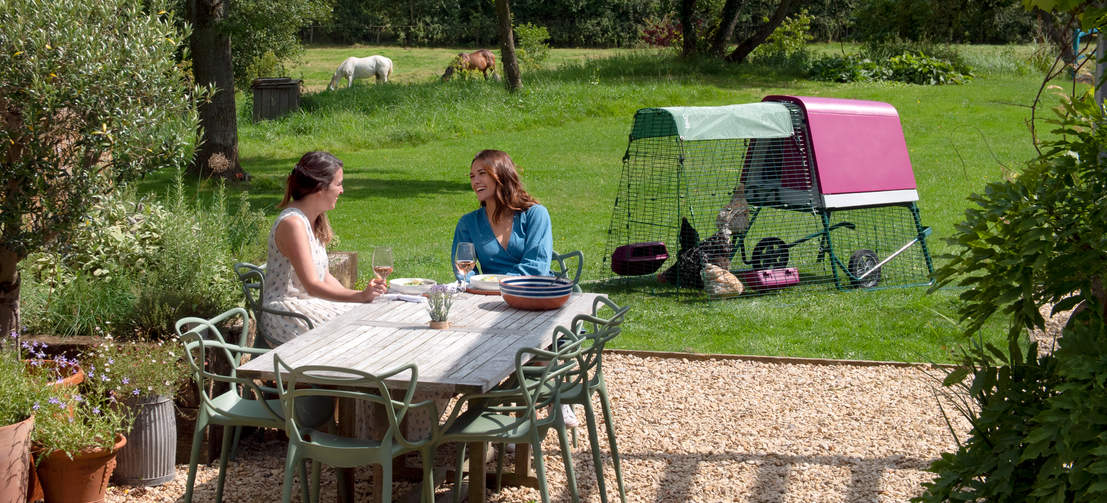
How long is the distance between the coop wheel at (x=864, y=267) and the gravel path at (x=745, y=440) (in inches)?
91.7

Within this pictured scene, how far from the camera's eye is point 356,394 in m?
3.16

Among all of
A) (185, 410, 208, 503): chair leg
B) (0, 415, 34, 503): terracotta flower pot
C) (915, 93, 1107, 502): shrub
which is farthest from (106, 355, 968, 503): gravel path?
(915, 93, 1107, 502): shrub

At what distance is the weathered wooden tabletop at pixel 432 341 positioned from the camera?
3.38 m

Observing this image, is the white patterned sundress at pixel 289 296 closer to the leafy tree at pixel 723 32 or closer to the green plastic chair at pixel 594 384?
the green plastic chair at pixel 594 384

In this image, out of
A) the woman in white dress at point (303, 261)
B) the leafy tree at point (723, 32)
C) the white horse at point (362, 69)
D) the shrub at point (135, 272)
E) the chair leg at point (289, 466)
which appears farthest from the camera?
the leafy tree at point (723, 32)

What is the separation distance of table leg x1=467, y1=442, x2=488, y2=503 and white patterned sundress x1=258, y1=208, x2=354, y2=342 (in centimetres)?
98

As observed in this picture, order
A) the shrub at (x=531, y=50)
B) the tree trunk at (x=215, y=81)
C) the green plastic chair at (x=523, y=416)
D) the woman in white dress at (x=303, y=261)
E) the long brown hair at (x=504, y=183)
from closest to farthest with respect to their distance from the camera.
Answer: the green plastic chair at (x=523, y=416) → the woman in white dress at (x=303, y=261) → the long brown hair at (x=504, y=183) → the tree trunk at (x=215, y=81) → the shrub at (x=531, y=50)

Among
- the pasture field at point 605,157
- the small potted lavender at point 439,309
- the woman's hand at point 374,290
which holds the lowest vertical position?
the pasture field at point 605,157

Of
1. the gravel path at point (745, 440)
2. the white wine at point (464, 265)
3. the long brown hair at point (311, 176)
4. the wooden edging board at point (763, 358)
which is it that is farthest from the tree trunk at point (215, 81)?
the white wine at point (464, 265)

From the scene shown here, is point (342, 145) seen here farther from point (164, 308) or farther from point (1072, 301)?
point (1072, 301)

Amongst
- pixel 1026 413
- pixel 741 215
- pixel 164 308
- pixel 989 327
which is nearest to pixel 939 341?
pixel 989 327

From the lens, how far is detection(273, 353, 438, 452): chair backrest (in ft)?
10.3

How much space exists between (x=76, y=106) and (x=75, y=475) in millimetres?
1455

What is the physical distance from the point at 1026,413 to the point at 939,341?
443 cm
